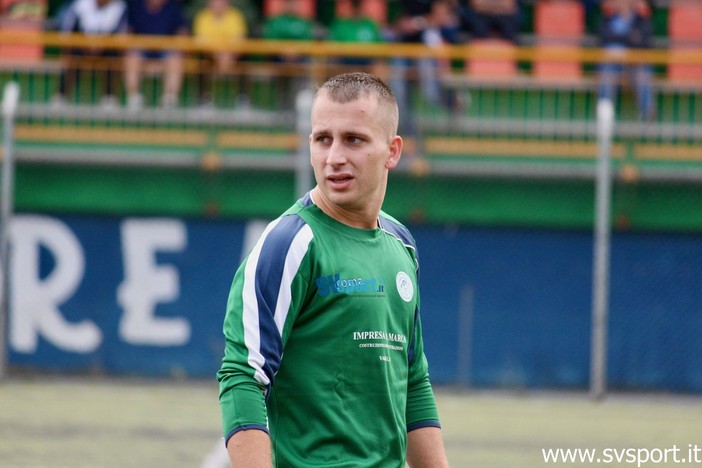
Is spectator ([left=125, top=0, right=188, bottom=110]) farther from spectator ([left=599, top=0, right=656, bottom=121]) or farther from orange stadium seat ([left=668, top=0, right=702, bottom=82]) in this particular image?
orange stadium seat ([left=668, top=0, right=702, bottom=82])

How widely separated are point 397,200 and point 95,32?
390cm

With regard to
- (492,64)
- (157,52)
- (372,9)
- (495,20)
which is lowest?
(492,64)

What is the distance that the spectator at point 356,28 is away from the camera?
1445cm

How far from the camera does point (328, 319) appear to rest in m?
3.45

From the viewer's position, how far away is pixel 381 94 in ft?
11.6

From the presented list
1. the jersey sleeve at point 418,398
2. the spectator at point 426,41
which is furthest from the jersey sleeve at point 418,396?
the spectator at point 426,41

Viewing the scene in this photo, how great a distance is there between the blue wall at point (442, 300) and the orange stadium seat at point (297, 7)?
2.71 meters

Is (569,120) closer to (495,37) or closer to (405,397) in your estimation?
(495,37)

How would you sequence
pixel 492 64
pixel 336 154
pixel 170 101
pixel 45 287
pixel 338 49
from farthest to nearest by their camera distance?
pixel 492 64 < pixel 170 101 < pixel 45 287 < pixel 338 49 < pixel 336 154

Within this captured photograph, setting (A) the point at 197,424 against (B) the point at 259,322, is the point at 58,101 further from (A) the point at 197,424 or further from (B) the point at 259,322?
(B) the point at 259,322

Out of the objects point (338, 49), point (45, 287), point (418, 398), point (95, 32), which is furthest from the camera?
point (95, 32)

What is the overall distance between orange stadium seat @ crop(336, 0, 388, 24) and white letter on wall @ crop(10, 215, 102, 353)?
13.8 ft

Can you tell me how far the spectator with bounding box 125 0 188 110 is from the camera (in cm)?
1395

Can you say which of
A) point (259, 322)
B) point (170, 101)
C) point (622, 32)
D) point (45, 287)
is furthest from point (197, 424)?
point (259, 322)
